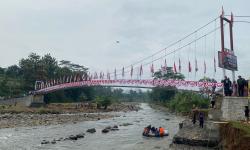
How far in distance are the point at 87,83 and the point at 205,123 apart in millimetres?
76603

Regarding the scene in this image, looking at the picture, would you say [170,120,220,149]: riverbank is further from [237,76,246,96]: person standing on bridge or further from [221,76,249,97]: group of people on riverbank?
[237,76,246,96]: person standing on bridge

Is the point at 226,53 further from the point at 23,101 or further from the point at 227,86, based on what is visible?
the point at 23,101

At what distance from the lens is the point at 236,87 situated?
83.5 feet

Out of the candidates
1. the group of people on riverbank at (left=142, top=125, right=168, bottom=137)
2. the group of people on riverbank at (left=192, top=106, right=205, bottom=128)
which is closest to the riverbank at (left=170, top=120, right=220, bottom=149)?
the group of people on riverbank at (left=192, top=106, right=205, bottom=128)

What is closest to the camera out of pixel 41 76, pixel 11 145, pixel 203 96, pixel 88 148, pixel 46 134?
pixel 88 148

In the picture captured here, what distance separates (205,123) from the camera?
27.4 meters

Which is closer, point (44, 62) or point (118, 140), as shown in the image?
point (118, 140)

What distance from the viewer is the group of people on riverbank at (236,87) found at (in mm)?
23516

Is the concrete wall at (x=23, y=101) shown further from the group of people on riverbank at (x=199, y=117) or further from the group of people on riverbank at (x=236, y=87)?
the group of people on riverbank at (x=236, y=87)

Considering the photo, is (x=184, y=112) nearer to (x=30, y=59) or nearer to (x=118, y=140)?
(x=118, y=140)

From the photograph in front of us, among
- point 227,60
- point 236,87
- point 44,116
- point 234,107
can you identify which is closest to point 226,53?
point 227,60

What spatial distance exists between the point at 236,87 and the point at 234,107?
2766 millimetres

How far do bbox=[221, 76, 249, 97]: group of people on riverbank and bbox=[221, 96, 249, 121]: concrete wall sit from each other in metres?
1.16

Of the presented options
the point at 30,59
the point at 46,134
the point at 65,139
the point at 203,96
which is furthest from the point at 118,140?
the point at 30,59
